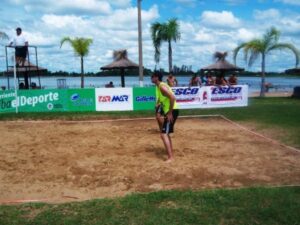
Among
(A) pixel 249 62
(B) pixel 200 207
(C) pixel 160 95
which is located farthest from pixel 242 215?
(A) pixel 249 62

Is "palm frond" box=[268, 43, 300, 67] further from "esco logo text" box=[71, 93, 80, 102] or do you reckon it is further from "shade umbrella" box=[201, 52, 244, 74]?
"esco logo text" box=[71, 93, 80, 102]

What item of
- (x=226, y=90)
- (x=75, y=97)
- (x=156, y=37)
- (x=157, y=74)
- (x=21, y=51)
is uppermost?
(x=156, y=37)

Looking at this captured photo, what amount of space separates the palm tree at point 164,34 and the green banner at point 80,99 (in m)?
11.2

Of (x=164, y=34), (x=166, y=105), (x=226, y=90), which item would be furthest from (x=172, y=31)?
(x=166, y=105)

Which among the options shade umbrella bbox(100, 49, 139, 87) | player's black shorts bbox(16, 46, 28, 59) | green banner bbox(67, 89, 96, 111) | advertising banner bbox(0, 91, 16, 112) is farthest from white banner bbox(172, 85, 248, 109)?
shade umbrella bbox(100, 49, 139, 87)

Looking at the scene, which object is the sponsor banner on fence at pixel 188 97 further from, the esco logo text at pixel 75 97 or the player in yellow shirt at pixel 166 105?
the player in yellow shirt at pixel 166 105

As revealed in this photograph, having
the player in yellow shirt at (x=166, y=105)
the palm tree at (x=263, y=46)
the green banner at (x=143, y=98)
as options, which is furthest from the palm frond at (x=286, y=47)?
the player in yellow shirt at (x=166, y=105)

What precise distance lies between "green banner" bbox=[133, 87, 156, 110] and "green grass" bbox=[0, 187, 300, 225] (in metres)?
12.6

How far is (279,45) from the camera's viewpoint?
27109mm

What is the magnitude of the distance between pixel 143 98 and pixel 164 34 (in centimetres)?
1106

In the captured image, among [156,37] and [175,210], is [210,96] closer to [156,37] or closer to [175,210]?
[156,37]

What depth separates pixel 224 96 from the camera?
778 inches

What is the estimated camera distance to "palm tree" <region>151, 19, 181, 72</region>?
1121 inches

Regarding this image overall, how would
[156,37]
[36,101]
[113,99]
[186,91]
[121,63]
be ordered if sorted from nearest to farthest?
[36,101] → [113,99] → [186,91] → [121,63] → [156,37]
